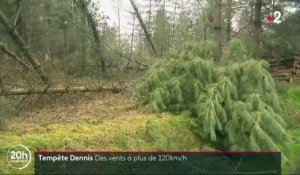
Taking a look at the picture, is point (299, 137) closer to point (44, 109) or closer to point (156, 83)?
point (156, 83)

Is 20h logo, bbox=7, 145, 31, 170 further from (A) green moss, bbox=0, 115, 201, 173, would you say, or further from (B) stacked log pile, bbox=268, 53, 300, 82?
(B) stacked log pile, bbox=268, 53, 300, 82

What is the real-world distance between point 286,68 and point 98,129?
13.0 m

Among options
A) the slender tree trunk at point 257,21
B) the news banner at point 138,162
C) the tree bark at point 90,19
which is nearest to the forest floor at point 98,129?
the news banner at point 138,162

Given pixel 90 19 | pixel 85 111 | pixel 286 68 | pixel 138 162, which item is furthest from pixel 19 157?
pixel 286 68

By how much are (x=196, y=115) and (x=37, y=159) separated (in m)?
3.44

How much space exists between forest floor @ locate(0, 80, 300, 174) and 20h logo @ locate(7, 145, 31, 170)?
0.07 m

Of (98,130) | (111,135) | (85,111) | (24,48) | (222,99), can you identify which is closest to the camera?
(111,135)

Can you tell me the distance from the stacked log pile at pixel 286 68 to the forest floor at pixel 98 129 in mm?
7405

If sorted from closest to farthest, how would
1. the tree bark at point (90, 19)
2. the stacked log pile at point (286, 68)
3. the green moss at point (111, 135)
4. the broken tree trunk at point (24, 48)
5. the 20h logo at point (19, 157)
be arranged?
1. the 20h logo at point (19, 157)
2. the green moss at point (111, 135)
3. the broken tree trunk at point (24, 48)
4. the stacked log pile at point (286, 68)
5. the tree bark at point (90, 19)

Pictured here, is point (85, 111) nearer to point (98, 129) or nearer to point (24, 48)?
point (98, 129)

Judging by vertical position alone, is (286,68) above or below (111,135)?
above

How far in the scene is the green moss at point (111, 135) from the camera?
5.55 m

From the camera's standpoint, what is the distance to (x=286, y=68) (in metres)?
17.7

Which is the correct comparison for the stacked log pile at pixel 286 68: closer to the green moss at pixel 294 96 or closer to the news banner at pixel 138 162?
the green moss at pixel 294 96
